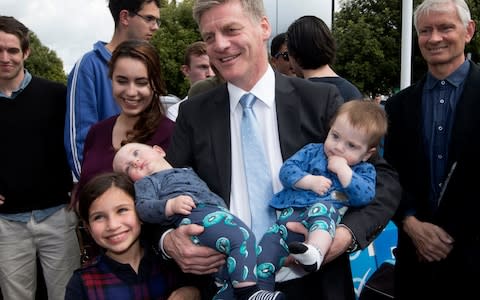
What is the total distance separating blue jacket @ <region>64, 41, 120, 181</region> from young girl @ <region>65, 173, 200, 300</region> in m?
1.13

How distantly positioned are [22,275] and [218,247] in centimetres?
240

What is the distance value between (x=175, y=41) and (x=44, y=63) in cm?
2808

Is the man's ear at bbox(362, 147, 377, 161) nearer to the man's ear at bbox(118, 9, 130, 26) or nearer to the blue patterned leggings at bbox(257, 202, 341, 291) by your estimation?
the blue patterned leggings at bbox(257, 202, 341, 291)

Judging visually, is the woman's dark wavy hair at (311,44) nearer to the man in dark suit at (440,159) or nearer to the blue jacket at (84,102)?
the man in dark suit at (440,159)

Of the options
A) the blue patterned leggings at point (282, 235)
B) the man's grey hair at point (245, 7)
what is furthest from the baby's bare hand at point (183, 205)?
the man's grey hair at point (245, 7)

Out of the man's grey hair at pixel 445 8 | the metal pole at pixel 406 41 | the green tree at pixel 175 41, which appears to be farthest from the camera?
the green tree at pixel 175 41

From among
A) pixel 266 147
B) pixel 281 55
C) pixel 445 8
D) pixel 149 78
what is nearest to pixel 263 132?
pixel 266 147

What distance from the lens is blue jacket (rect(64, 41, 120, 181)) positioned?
3525mm

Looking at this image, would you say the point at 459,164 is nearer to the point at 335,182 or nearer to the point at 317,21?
the point at 335,182

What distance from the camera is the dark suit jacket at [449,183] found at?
2758 millimetres

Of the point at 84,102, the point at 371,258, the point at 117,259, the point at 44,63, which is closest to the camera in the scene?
the point at 117,259

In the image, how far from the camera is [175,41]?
36781 millimetres

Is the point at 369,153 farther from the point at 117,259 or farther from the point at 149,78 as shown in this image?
the point at 149,78

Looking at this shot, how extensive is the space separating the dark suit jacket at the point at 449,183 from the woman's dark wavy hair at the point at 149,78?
1393 mm
